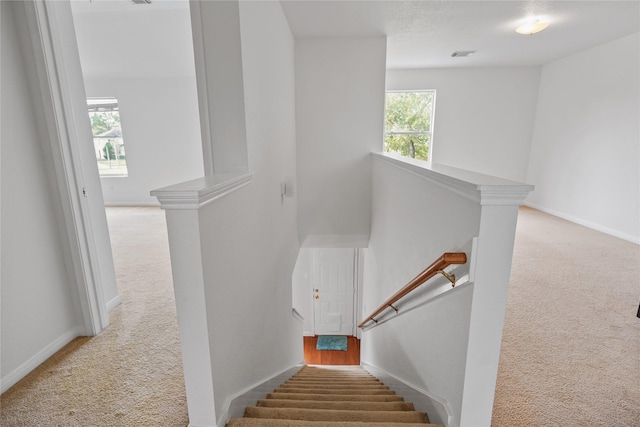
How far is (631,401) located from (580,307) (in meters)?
1.09

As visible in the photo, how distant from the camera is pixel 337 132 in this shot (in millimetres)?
4020

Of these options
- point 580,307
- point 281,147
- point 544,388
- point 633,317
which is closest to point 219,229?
point 281,147

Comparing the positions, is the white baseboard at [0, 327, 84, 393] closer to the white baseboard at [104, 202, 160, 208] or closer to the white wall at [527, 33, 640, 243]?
the white baseboard at [104, 202, 160, 208]

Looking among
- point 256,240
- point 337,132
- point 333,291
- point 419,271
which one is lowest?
point 333,291

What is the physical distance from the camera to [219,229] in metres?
1.37

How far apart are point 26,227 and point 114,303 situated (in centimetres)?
95

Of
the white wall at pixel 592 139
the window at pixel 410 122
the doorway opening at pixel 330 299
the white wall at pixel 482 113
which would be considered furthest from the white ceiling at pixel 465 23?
the doorway opening at pixel 330 299

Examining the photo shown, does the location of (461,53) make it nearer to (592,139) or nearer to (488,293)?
(592,139)

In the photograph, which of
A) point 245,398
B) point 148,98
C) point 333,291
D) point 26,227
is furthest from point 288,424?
point 148,98

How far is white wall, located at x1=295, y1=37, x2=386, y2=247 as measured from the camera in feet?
12.7

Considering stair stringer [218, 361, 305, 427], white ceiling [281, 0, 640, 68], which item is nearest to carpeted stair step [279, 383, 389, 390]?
stair stringer [218, 361, 305, 427]

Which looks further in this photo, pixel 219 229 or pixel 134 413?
pixel 134 413

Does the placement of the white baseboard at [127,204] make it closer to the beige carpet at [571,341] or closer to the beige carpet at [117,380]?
the beige carpet at [117,380]

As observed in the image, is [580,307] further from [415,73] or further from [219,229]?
[415,73]
